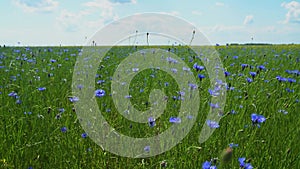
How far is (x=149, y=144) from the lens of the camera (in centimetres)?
227

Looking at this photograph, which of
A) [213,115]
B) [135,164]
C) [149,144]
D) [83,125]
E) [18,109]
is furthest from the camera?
[18,109]

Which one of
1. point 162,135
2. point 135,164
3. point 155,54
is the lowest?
point 135,164

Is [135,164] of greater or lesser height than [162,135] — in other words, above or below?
below

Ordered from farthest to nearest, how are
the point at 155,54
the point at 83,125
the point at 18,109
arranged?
the point at 155,54 → the point at 18,109 → the point at 83,125

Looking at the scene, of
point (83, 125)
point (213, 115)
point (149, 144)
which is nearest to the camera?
point (149, 144)

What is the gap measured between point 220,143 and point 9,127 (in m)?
1.70

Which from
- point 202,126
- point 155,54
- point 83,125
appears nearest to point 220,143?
point 202,126

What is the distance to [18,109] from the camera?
291 centimetres

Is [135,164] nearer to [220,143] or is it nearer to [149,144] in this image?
[149,144]

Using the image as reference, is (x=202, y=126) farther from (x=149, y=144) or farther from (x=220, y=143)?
(x=149, y=144)

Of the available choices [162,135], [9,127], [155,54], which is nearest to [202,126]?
[162,135]

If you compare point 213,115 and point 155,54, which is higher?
point 155,54

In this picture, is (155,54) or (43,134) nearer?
(43,134)

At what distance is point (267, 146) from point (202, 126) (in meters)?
0.52
